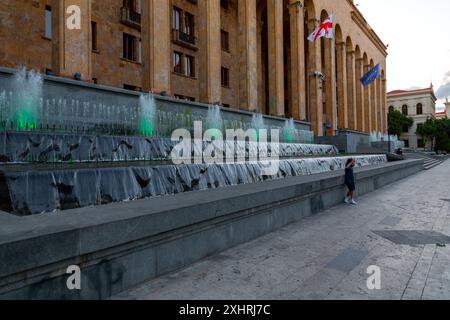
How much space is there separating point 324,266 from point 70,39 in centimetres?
1076

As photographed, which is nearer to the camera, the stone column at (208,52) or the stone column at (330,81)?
the stone column at (208,52)

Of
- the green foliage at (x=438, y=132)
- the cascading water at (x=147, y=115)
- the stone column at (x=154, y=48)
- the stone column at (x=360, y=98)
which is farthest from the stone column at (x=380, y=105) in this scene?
the cascading water at (x=147, y=115)

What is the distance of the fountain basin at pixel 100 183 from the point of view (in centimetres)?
346

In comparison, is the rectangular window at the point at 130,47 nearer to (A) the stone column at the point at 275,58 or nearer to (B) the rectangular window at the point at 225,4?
(A) the stone column at the point at 275,58

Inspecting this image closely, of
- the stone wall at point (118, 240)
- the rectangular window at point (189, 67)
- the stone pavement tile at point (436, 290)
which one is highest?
the rectangular window at point (189, 67)

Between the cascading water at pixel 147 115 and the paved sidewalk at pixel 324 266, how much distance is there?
8291mm

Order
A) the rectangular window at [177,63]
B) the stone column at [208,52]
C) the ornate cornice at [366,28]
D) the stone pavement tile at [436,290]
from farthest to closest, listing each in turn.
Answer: the ornate cornice at [366,28], the rectangular window at [177,63], the stone column at [208,52], the stone pavement tile at [436,290]

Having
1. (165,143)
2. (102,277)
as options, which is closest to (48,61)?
(165,143)

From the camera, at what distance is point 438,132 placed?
215 feet

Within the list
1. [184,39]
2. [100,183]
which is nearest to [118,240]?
[100,183]

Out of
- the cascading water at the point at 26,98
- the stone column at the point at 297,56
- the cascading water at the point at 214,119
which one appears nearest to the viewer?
the cascading water at the point at 26,98

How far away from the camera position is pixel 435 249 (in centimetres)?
450

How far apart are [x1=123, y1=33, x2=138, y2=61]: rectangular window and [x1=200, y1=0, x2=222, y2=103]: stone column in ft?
21.7
